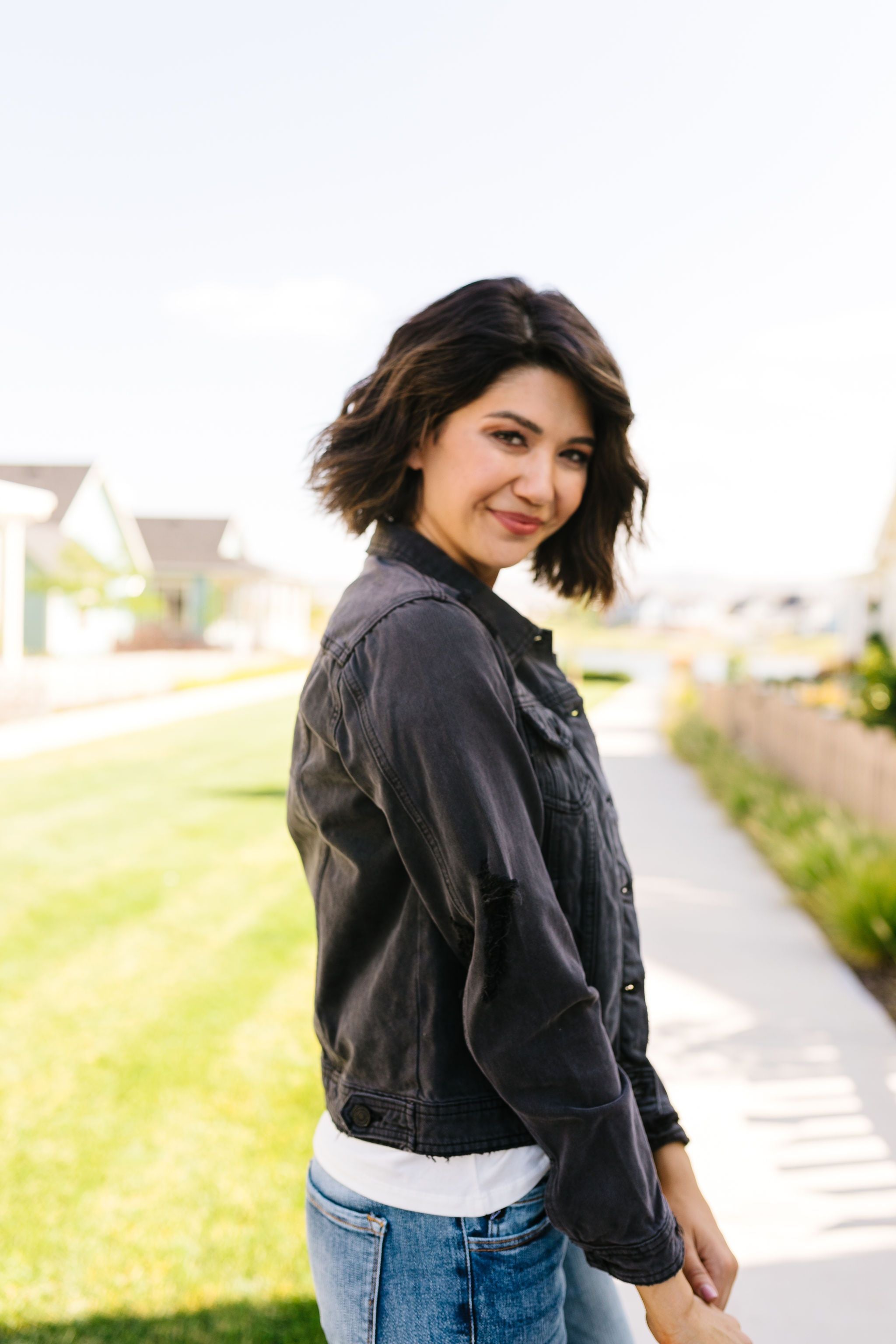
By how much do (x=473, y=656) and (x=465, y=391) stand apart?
484mm

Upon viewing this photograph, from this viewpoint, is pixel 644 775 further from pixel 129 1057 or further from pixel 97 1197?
pixel 97 1197

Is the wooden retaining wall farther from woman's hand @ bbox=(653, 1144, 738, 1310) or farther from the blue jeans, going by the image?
the blue jeans

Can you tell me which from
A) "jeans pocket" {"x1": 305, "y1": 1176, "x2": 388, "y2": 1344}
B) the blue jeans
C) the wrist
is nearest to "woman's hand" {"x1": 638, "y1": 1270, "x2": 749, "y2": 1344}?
the wrist

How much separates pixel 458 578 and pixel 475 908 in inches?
21.1

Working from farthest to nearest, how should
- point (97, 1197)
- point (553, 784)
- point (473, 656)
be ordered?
point (97, 1197) < point (553, 784) < point (473, 656)

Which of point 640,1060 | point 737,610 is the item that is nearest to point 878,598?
point 640,1060

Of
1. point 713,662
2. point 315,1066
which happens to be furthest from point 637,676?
point 315,1066

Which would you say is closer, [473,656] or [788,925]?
[473,656]

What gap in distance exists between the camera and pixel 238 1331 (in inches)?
115

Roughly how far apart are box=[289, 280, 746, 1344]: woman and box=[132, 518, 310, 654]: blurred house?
32262 mm

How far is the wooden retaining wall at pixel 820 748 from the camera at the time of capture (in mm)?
8375

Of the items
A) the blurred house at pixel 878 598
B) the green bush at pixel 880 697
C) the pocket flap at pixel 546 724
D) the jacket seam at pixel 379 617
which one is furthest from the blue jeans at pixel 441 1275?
the blurred house at pixel 878 598

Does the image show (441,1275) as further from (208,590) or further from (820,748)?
(208,590)

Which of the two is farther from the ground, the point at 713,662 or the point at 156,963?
the point at 156,963
